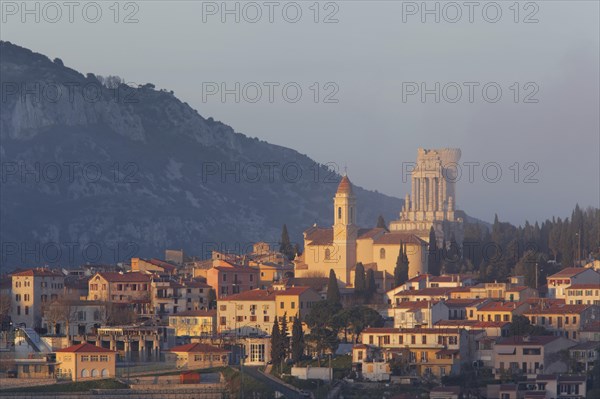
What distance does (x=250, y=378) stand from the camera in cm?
9225

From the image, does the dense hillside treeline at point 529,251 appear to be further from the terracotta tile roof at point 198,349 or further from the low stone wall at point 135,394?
the low stone wall at point 135,394

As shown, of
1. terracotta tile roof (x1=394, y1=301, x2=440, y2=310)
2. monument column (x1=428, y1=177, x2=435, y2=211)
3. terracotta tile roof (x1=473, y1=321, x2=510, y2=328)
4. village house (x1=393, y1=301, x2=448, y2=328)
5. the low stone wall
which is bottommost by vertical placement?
the low stone wall

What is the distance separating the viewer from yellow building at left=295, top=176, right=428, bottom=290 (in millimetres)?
124562

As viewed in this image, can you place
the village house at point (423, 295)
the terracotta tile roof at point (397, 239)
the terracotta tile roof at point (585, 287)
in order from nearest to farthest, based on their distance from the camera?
the terracotta tile roof at point (585, 287)
the village house at point (423, 295)
the terracotta tile roof at point (397, 239)

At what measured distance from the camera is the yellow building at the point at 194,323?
357ft

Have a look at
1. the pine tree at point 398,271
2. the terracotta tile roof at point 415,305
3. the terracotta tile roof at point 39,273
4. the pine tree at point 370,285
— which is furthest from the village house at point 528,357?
the terracotta tile roof at point 39,273

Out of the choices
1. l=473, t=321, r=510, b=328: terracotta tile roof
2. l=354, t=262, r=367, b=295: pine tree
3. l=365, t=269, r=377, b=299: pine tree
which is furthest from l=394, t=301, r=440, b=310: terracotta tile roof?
l=354, t=262, r=367, b=295: pine tree

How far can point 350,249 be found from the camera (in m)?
126

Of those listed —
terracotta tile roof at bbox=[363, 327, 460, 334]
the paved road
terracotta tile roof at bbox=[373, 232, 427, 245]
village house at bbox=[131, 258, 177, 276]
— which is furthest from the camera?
village house at bbox=[131, 258, 177, 276]

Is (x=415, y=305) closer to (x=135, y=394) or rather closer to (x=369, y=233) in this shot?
(x=135, y=394)

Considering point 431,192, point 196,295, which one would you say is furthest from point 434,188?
point 196,295

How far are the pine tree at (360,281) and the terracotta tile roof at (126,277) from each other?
11.4 metres

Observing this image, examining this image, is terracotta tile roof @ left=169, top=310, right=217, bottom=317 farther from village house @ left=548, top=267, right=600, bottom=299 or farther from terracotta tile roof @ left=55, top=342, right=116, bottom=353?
village house @ left=548, top=267, right=600, bottom=299

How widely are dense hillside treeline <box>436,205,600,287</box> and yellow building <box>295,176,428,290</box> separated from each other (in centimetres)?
225
